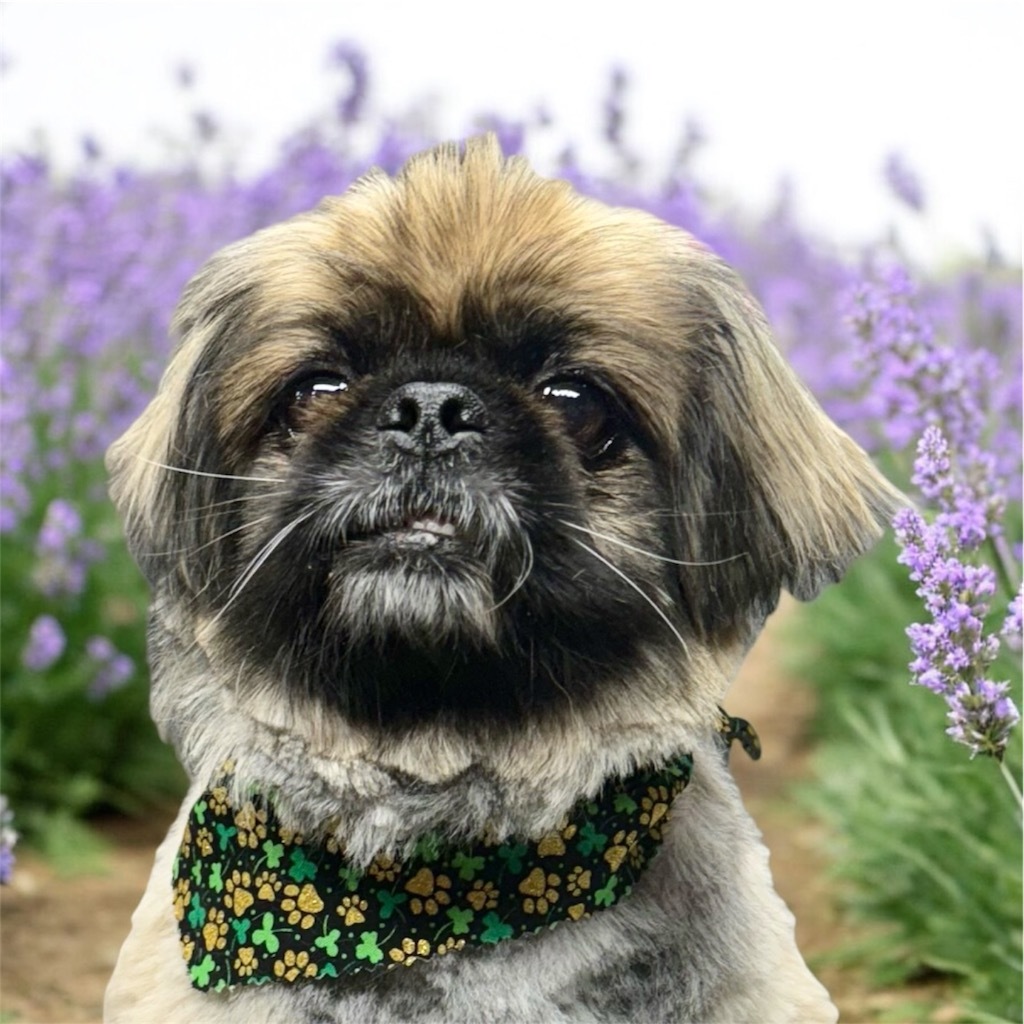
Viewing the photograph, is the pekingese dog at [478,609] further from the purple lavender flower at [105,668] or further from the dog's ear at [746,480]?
the purple lavender flower at [105,668]

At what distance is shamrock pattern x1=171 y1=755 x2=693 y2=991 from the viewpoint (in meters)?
2.63

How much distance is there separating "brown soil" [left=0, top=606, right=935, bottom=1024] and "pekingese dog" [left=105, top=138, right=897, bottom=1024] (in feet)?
4.55

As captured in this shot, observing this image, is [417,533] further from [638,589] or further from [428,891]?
[428,891]

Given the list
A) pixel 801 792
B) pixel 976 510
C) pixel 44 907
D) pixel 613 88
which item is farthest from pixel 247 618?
pixel 801 792

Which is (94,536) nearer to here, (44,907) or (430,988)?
(44,907)

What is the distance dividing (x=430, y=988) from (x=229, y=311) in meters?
1.25

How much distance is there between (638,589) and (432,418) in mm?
448

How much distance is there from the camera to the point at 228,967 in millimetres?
2668

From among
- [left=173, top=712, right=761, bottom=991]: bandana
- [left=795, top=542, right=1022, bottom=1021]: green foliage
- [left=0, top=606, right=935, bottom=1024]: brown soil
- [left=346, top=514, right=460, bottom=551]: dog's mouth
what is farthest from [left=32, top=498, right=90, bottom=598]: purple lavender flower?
[left=346, top=514, right=460, bottom=551]: dog's mouth

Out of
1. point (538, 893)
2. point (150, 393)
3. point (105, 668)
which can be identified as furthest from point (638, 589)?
point (150, 393)

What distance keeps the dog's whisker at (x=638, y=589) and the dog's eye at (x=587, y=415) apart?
0.60ft

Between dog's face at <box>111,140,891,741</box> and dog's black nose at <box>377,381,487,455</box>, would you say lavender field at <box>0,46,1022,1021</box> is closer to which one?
dog's face at <box>111,140,891,741</box>

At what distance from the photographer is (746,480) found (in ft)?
9.33

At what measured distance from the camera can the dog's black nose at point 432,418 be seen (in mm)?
2443
